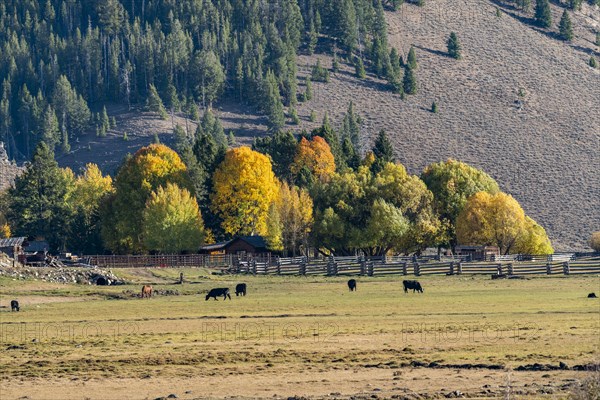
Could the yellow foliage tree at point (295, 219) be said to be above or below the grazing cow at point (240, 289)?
above

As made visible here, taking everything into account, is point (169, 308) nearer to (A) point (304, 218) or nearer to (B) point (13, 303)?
(B) point (13, 303)

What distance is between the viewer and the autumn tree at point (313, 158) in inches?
5901

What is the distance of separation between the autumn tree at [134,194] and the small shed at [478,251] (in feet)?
92.1

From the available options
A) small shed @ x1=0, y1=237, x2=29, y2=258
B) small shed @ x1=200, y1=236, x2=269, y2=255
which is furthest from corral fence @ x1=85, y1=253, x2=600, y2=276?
small shed @ x1=200, y1=236, x2=269, y2=255

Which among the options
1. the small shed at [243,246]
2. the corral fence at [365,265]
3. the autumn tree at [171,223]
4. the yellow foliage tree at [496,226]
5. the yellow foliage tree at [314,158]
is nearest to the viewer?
the corral fence at [365,265]

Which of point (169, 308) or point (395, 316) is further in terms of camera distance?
point (169, 308)

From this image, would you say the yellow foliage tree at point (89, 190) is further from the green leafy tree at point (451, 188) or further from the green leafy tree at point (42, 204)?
the green leafy tree at point (451, 188)

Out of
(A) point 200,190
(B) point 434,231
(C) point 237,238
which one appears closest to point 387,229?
(B) point 434,231

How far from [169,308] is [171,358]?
20.6m

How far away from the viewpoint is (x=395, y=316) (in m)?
52.1

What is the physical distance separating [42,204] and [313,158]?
109 feet

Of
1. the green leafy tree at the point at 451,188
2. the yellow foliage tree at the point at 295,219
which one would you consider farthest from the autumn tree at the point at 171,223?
the green leafy tree at the point at 451,188

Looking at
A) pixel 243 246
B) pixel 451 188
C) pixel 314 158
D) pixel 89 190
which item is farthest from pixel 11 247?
pixel 89 190

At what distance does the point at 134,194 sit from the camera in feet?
418
